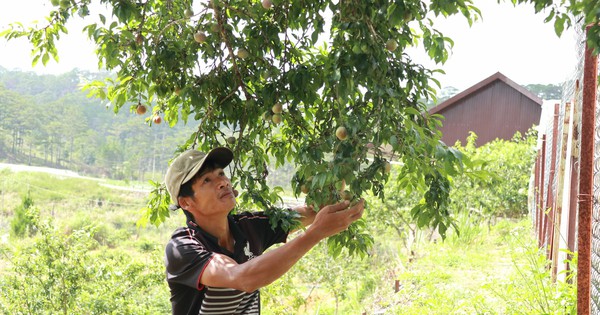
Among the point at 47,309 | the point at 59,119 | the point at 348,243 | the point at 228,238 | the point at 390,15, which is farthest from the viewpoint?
the point at 59,119

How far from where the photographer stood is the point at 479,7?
6.66ft

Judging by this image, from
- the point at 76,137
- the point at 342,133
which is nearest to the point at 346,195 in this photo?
the point at 342,133

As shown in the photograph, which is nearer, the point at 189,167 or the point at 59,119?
the point at 189,167

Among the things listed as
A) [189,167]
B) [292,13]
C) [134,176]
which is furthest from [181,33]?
[134,176]

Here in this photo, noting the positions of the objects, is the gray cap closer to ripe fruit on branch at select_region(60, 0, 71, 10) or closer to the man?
the man

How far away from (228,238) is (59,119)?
49.8 metres

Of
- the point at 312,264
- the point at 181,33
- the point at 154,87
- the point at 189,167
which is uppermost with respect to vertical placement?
the point at 181,33

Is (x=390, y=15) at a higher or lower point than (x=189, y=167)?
higher

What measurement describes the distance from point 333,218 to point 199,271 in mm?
387

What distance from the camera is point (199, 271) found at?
184cm

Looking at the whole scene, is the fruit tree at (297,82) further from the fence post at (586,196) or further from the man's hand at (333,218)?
the fence post at (586,196)

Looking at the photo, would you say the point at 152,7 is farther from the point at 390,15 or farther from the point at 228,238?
the point at 390,15

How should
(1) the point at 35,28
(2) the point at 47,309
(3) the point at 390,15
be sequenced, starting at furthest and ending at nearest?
(2) the point at 47,309
(1) the point at 35,28
(3) the point at 390,15

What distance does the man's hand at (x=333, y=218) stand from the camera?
1811 mm
